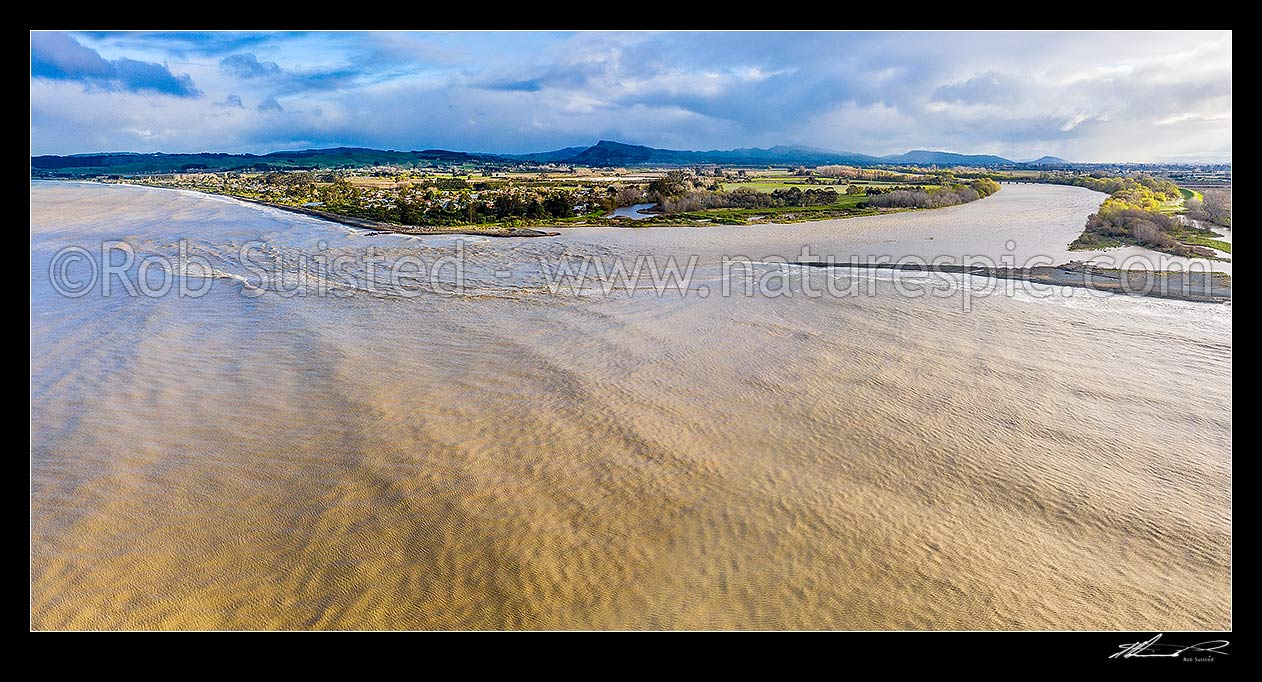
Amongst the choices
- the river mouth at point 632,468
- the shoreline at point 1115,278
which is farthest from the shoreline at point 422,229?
the shoreline at point 1115,278

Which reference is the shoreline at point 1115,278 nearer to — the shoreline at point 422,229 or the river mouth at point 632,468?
the river mouth at point 632,468

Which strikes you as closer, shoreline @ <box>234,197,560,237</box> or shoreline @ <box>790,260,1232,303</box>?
shoreline @ <box>790,260,1232,303</box>

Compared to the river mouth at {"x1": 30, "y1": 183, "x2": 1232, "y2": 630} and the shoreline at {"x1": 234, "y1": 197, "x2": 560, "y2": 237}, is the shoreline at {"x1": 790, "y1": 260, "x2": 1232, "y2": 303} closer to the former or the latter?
the river mouth at {"x1": 30, "y1": 183, "x2": 1232, "y2": 630}

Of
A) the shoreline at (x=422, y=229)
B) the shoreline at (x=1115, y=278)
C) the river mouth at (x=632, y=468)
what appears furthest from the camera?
the shoreline at (x=422, y=229)

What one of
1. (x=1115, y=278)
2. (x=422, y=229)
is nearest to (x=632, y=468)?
(x=1115, y=278)

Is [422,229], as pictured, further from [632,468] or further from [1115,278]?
[1115,278]

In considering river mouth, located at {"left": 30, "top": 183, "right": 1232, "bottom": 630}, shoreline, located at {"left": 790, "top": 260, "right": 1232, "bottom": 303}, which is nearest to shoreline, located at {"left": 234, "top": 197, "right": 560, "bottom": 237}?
river mouth, located at {"left": 30, "top": 183, "right": 1232, "bottom": 630}
